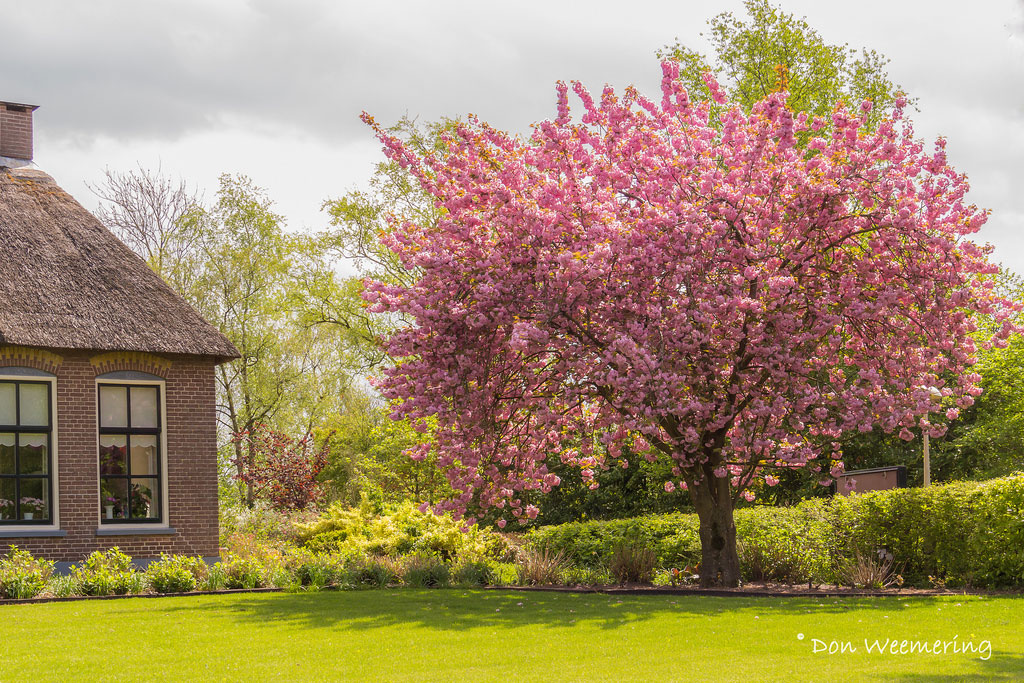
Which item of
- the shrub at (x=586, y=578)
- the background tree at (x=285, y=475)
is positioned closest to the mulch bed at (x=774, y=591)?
the shrub at (x=586, y=578)

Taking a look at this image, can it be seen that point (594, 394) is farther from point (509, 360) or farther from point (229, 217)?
point (229, 217)

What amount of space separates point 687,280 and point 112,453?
31.5ft

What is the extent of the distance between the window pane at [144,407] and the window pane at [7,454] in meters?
1.71

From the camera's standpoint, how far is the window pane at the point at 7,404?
14781 mm

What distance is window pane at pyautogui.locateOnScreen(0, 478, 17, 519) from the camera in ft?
48.4

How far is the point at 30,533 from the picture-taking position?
14.6 metres

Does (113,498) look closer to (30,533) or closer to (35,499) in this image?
(35,499)

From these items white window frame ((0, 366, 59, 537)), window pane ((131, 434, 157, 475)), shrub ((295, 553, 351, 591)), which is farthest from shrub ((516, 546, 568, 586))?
white window frame ((0, 366, 59, 537))

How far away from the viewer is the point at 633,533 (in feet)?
47.6

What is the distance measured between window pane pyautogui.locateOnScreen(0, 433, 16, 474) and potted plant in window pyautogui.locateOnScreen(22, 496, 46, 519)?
47cm

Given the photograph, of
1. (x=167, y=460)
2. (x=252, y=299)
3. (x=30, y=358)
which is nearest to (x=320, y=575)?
(x=167, y=460)

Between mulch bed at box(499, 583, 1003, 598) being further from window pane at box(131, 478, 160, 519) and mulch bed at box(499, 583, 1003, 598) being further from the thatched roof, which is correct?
the thatched roof

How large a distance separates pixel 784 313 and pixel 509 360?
307cm

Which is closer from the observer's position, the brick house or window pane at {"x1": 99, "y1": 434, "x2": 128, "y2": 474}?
the brick house
